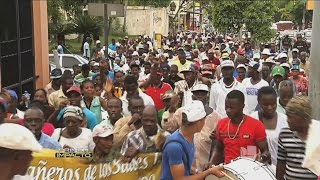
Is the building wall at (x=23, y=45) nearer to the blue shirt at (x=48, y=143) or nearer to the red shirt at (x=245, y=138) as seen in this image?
the blue shirt at (x=48, y=143)

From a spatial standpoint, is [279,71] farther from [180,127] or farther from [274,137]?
[180,127]

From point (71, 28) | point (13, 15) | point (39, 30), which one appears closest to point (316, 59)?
point (13, 15)

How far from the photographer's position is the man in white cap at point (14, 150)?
3.36m

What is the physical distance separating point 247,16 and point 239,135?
23.0 m

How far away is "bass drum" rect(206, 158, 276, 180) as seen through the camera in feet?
15.2

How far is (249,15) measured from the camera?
2800cm

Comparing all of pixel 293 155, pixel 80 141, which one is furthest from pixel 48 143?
→ pixel 293 155

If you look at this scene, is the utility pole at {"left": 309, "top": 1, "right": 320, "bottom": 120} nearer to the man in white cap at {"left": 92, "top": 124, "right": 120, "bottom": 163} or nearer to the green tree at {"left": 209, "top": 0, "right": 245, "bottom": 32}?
the man in white cap at {"left": 92, "top": 124, "right": 120, "bottom": 163}

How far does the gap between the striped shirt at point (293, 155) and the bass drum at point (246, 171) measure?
55 cm

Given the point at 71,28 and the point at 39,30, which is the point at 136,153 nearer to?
the point at 39,30

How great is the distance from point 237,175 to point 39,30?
10.3 meters

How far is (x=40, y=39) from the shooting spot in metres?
14.1

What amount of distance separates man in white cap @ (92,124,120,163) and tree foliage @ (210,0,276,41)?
2305 cm

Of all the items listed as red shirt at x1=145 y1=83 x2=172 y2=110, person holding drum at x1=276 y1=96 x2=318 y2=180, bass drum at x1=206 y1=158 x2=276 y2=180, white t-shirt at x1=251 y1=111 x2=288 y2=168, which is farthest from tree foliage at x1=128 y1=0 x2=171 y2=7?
bass drum at x1=206 y1=158 x2=276 y2=180
